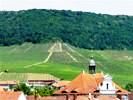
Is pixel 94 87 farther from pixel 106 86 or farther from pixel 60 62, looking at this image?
pixel 60 62

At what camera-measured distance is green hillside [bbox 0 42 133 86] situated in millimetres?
155500

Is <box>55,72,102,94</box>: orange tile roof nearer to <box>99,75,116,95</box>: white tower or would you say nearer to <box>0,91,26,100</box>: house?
<box>99,75,116,95</box>: white tower

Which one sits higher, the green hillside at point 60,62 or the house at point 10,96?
the green hillside at point 60,62

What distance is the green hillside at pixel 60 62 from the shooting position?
15550cm

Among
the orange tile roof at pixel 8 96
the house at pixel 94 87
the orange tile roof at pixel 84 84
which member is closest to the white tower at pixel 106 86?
the house at pixel 94 87

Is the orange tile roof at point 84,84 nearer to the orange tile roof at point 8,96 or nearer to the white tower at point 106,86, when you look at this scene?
the white tower at point 106,86

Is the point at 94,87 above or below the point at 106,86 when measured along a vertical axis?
below

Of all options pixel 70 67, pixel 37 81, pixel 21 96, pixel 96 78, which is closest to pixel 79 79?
pixel 96 78

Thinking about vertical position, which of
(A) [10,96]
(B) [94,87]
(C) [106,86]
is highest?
(C) [106,86]

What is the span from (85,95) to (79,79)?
4902 mm

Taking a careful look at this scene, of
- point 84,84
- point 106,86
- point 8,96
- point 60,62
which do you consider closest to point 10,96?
point 8,96

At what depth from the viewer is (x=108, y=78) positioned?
7719cm

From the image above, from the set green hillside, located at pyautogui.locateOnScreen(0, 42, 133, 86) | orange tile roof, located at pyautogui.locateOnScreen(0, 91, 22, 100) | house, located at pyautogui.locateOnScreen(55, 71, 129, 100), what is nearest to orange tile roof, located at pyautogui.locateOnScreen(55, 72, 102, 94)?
house, located at pyautogui.locateOnScreen(55, 71, 129, 100)

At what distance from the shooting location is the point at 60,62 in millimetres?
174375
